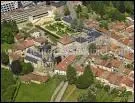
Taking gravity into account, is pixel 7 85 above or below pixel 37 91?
above

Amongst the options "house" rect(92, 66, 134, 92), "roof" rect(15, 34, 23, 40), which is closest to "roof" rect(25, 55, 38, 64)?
"house" rect(92, 66, 134, 92)

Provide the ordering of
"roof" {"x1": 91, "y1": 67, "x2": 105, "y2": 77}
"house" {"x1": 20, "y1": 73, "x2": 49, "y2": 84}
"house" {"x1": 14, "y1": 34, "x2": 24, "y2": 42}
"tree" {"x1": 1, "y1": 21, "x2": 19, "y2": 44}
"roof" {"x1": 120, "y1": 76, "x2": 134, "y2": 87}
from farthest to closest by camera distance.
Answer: "house" {"x1": 14, "y1": 34, "x2": 24, "y2": 42}, "tree" {"x1": 1, "y1": 21, "x2": 19, "y2": 44}, "roof" {"x1": 91, "y1": 67, "x2": 105, "y2": 77}, "house" {"x1": 20, "y1": 73, "x2": 49, "y2": 84}, "roof" {"x1": 120, "y1": 76, "x2": 134, "y2": 87}

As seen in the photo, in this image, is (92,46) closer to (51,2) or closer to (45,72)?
(45,72)

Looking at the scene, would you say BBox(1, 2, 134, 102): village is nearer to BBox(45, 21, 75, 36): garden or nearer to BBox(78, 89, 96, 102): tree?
BBox(45, 21, 75, 36): garden

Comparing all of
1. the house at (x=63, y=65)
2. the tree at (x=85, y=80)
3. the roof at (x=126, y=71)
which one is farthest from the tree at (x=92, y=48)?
the tree at (x=85, y=80)

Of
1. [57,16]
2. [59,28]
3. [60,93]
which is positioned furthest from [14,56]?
[57,16]

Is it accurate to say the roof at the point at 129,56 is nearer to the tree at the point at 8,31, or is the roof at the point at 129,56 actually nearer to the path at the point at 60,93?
the path at the point at 60,93

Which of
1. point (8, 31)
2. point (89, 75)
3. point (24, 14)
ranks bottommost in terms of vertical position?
point (89, 75)

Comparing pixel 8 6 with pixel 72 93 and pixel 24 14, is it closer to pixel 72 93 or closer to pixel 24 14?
pixel 24 14
